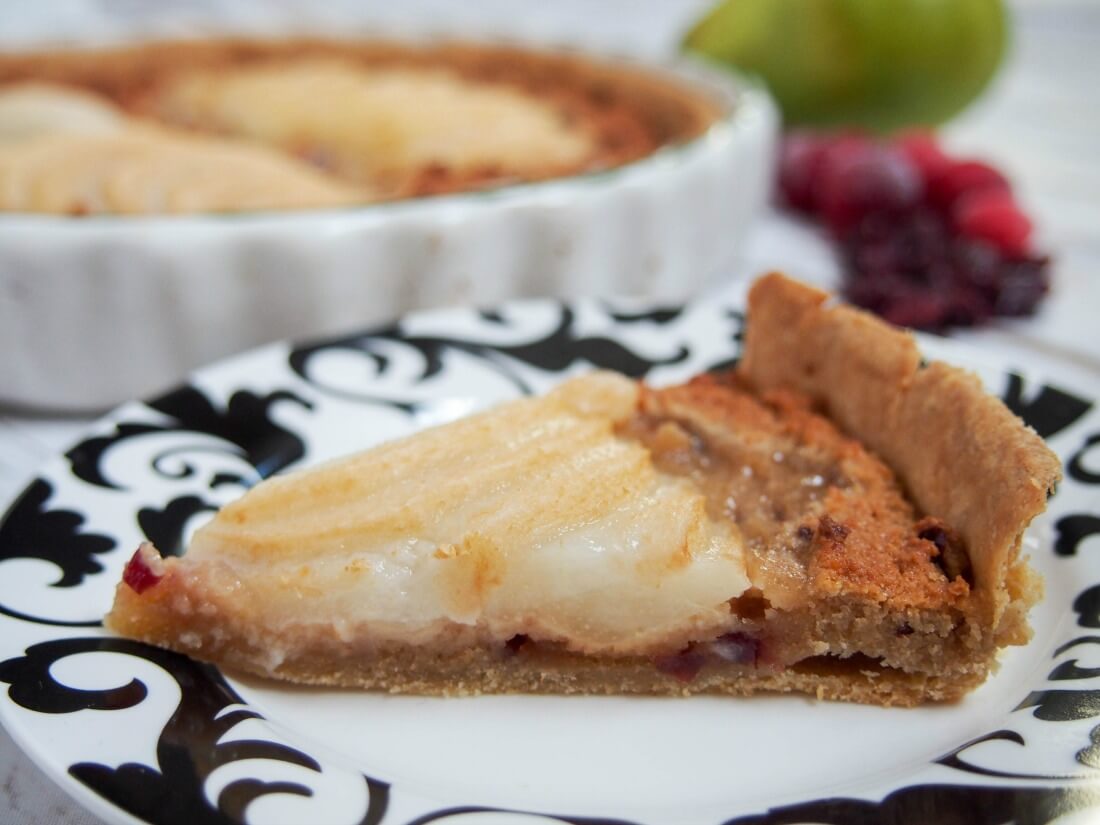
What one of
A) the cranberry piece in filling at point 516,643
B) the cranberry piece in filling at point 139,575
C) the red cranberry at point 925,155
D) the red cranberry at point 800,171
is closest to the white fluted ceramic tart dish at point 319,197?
the red cranberry at point 800,171

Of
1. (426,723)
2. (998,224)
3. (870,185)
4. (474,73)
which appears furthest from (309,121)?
(426,723)

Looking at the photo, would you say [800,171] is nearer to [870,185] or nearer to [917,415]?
[870,185]

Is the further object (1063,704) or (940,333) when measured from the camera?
(940,333)

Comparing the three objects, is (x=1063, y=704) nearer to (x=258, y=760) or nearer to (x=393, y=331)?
(x=258, y=760)

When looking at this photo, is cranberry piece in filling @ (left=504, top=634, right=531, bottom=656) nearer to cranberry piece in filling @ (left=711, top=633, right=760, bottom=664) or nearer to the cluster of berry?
cranberry piece in filling @ (left=711, top=633, right=760, bottom=664)

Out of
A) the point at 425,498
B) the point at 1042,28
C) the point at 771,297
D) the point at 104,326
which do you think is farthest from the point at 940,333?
the point at 1042,28

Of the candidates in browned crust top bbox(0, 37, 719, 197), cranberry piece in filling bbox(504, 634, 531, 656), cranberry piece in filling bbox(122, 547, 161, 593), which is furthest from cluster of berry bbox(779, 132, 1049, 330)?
cranberry piece in filling bbox(122, 547, 161, 593)

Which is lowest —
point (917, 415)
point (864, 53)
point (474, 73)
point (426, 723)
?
point (426, 723)

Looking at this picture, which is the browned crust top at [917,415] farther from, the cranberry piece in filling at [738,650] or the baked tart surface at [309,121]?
the baked tart surface at [309,121]
